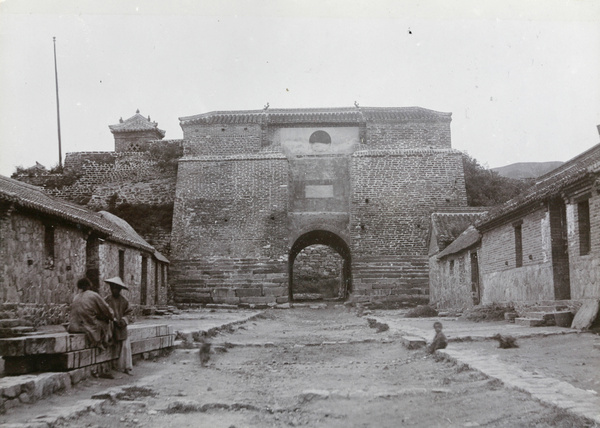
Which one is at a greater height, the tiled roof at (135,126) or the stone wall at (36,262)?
the tiled roof at (135,126)

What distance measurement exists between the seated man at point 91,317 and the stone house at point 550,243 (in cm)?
806

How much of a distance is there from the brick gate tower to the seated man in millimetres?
18996

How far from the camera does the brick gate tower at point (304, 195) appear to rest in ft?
88.2

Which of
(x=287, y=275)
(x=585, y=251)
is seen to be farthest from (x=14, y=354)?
(x=287, y=275)

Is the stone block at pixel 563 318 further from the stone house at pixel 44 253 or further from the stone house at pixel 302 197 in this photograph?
the stone house at pixel 302 197

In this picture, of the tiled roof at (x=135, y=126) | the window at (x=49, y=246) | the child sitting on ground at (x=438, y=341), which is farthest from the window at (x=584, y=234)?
the tiled roof at (x=135, y=126)

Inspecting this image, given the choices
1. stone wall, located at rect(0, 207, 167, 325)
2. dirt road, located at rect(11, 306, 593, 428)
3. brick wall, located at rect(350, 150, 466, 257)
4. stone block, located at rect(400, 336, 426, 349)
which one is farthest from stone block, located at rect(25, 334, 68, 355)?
brick wall, located at rect(350, 150, 466, 257)

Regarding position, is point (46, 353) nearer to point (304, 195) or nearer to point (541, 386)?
point (541, 386)

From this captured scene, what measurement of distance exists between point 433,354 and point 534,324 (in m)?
3.48

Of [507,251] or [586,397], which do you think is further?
[507,251]

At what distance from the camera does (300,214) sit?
28.3 metres

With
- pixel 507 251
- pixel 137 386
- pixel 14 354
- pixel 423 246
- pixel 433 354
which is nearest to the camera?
pixel 14 354

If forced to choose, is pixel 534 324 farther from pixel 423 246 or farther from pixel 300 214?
pixel 300 214

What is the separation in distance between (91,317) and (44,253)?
667cm
